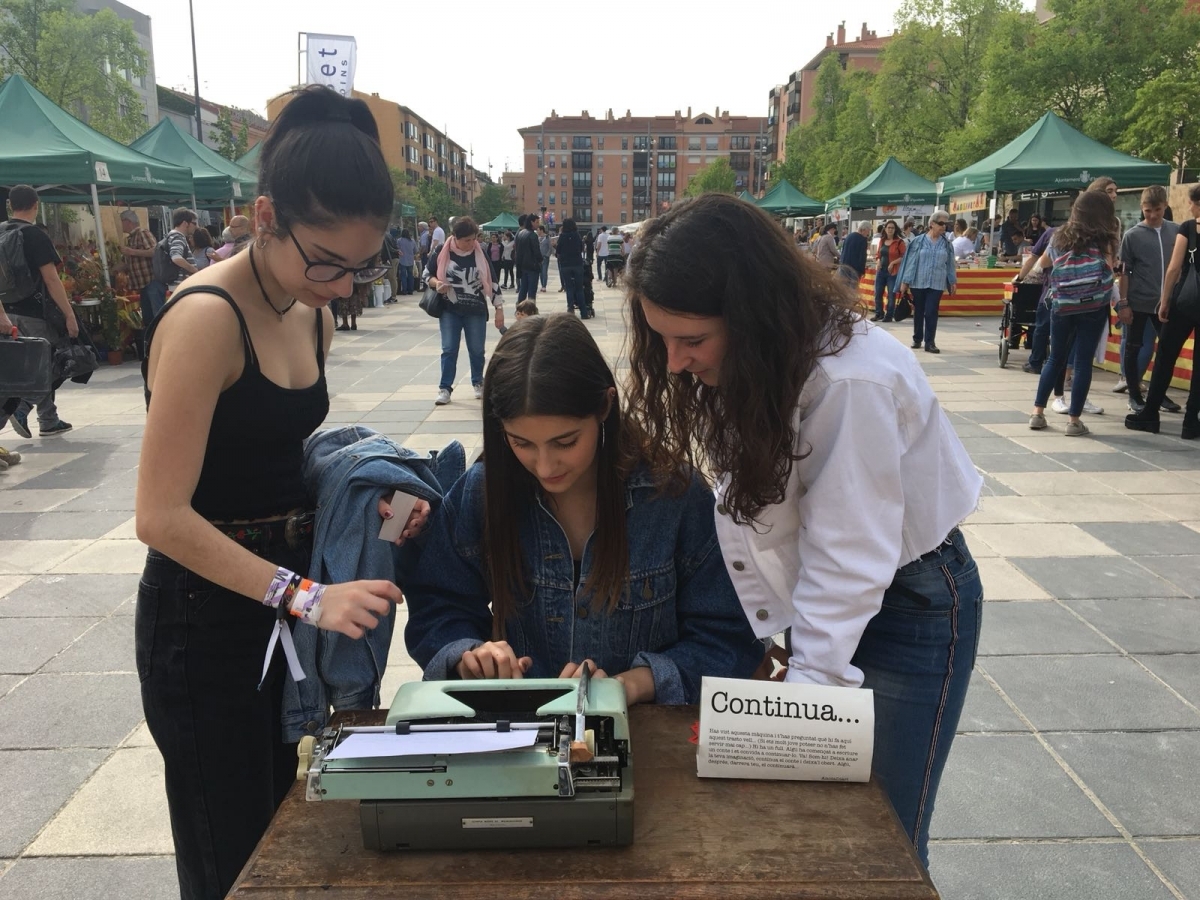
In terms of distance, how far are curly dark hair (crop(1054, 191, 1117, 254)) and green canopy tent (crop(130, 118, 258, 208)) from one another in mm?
13270

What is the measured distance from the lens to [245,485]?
5.08 feet

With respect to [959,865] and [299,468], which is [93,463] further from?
[959,865]

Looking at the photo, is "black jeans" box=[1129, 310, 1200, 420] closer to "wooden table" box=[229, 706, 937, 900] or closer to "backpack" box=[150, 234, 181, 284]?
"wooden table" box=[229, 706, 937, 900]

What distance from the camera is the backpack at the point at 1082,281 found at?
21.3ft

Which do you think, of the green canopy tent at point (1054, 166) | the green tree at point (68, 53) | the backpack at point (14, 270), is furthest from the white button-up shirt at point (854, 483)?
the green tree at point (68, 53)

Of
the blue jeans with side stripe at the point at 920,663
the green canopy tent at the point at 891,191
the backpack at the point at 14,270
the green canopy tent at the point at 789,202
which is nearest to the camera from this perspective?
the blue jeans with side stripe at the point at 920,663

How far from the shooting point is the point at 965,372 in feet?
33.3

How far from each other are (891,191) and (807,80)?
74335 millimetres

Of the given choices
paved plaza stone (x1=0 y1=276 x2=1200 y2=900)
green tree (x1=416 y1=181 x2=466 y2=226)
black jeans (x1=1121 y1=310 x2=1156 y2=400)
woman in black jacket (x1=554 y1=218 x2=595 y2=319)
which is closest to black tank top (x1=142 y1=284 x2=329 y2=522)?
paved plaza stone (x1=0 y1=276 x2=1200 y2=900)

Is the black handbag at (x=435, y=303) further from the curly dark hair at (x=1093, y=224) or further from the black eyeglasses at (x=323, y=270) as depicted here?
the black eyeglasses at (x=323, y=270)

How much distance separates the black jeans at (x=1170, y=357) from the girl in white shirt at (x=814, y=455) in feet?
21.2

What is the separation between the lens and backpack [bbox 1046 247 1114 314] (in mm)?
6500

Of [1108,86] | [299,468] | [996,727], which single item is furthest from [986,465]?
[1108,86]

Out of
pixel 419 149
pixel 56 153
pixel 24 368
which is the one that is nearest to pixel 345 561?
pixel 24 368
